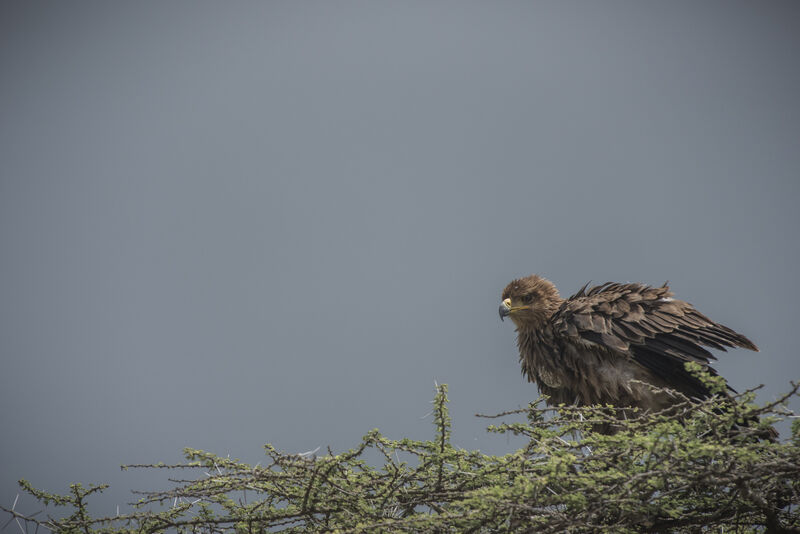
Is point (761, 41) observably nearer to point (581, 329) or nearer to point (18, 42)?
point (581, 329)

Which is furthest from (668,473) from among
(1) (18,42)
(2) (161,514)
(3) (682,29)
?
(1) (18,42)

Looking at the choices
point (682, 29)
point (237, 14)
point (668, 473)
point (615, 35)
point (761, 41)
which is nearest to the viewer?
point (668, 473)

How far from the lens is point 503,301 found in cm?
437

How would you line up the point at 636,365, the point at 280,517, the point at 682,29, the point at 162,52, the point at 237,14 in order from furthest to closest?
the point at 237,14 → the point at 162,52 → the point at 682,29 → the point at 636,365 → the point at 280,517

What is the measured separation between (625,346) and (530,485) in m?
1.98

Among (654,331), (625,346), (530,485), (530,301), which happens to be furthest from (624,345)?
(530,485)

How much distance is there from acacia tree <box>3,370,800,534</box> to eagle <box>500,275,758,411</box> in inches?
53.1

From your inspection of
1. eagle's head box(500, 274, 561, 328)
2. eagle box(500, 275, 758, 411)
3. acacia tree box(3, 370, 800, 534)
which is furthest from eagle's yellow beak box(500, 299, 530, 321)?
acacia tree box(3, 370, 800, 534)

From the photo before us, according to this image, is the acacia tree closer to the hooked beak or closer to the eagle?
the eagle

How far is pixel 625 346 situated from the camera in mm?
3549

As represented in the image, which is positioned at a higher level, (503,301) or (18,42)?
(18,42)

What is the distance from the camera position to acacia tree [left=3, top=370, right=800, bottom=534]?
1802mm

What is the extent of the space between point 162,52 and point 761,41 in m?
111

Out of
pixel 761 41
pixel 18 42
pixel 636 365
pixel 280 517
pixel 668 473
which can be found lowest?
pixel 668 473
